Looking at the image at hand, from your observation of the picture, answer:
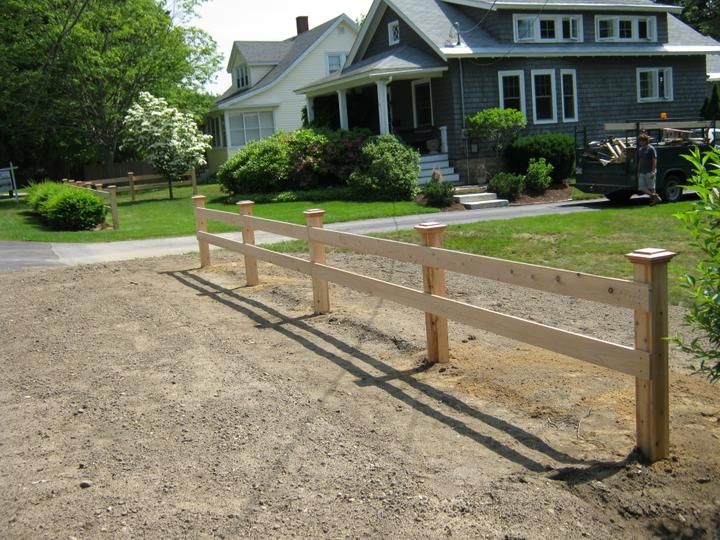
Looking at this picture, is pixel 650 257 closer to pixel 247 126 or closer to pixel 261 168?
pixel 261 168

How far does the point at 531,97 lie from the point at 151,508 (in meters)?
25.3

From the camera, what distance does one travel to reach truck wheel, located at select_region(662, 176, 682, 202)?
1900 cm

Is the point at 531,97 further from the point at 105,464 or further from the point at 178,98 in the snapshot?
the point at 105,464

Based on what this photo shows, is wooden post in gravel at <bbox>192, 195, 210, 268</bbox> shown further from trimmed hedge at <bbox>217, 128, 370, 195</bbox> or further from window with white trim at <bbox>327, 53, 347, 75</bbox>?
window with white trim at <bbox>327, 53, 347, 75</bbox>

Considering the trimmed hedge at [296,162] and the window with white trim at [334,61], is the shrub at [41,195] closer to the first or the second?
the trimmed hedge at [296,162]

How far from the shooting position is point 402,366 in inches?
267

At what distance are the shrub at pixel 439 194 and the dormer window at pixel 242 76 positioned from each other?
998 inches

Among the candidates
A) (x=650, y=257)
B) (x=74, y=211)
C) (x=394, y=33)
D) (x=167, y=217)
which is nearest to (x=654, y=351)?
(x=650, y=257)

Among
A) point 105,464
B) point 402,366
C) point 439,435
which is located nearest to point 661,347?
point 439,435

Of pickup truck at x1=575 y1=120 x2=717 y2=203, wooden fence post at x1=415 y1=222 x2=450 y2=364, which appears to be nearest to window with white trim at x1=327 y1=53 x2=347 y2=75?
pickup truck at x1=575 y1=120 x2=717 y2=203

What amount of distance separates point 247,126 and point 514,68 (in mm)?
17260

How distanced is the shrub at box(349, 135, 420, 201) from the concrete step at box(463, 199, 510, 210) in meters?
2.12

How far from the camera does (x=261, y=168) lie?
2505cm

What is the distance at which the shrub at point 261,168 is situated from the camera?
2507cm
